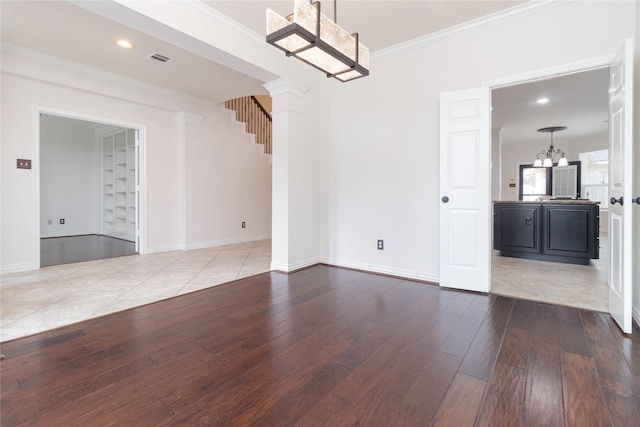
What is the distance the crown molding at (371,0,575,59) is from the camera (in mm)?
2762

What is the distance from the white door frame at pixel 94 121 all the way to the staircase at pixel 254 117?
2.00 metres

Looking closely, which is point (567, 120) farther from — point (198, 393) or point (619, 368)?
point (198, 393)

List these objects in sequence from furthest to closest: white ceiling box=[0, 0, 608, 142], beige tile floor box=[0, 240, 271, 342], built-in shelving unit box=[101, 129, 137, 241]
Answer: built-in shelving unit box=[101, 129, 137, 241] → white ceiling box=[0, 0, 608, 142] → beige tile floor box=[0, 240, 271, 342]

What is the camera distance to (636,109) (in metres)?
2.37

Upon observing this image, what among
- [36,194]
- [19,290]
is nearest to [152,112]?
[36,194]

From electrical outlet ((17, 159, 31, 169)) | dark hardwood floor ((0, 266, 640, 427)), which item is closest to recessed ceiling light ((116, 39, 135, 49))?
electrical outlet ((17, 159, 31, 169))

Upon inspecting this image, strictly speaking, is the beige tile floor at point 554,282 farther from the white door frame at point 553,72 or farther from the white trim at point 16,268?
the white trim at point 16,268

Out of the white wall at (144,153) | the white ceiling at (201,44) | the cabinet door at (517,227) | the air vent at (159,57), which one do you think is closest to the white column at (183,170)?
the white wall at (144,153)

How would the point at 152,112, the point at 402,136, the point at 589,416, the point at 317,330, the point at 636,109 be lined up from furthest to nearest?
the point at 152,112 → the point at 402,136 → the point at 636,109 → the point at 317,330 → the point at 589,416

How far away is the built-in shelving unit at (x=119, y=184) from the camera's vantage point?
21.3ft

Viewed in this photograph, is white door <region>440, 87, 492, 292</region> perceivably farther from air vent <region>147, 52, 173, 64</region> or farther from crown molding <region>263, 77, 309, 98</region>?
air vent <region>147, 52, 173, 64</region>

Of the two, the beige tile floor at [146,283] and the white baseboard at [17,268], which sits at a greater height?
the white baseboard at [17,268]

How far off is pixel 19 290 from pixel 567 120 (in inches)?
379

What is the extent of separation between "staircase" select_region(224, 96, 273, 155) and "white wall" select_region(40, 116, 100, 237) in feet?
13.1
